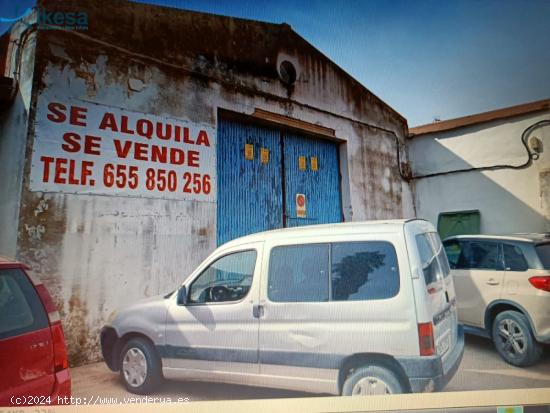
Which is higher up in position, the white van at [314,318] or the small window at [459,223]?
the small window at [459,223]

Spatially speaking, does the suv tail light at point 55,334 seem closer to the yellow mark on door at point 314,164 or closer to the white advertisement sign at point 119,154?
the white advertisement sign at point 119,154

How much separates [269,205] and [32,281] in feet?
12.0

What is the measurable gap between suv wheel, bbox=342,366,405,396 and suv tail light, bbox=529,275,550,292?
1898mm

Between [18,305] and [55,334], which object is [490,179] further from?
[18,305]

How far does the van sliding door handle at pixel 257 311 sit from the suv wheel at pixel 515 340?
6.91 feet

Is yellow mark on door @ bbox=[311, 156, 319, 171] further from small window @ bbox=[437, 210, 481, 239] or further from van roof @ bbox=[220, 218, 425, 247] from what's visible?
van roof @ bbox=[220, 218, 425, 247]

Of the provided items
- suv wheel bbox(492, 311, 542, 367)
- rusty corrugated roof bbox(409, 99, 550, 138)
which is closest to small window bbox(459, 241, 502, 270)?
suv wheel bbox(492, 311, 542, 367)

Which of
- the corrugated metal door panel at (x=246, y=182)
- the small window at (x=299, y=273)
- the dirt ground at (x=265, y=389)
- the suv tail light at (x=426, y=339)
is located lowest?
the dirt ground at (x=265, y=389)

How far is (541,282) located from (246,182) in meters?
3.57

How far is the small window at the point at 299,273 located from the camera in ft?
7.19

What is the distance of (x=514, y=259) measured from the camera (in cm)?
327

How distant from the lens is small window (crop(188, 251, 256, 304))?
2457 millimetres

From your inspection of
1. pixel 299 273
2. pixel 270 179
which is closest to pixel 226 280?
pixel 299 273

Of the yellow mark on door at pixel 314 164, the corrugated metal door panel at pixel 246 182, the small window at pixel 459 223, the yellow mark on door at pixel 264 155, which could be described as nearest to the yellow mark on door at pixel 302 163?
the yellow mark on door at pixel 314 164
